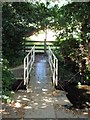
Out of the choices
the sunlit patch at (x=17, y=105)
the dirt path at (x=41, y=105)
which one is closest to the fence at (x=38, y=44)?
the dirt path at (x=41, y=105)

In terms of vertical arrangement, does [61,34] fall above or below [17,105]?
above

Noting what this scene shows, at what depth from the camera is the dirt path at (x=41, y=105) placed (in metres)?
6.24

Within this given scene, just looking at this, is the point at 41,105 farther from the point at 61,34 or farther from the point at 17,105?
the point at 61,34

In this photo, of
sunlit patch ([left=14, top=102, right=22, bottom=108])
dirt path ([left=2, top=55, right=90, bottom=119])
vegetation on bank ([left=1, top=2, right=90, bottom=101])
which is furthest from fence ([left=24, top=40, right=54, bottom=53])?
sunlit patch ([left=14, top=102, right=22, bottom=108])

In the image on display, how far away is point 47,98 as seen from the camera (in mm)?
7438

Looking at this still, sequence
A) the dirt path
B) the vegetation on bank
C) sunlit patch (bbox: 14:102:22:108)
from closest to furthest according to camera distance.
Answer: the dirt path → sunlit patch (bbox: 14:102:22:108) → the vegetation on bank

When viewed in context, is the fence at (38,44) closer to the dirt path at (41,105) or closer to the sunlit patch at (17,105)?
the dirt path at (41,105)

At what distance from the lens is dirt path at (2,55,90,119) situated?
20.5 feet

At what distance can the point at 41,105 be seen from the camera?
6.88m

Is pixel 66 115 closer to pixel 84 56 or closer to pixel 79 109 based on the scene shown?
pixel 79 109

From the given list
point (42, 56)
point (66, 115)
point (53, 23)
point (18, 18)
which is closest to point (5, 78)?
point (66, 115)

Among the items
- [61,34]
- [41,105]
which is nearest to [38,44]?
[61,34]

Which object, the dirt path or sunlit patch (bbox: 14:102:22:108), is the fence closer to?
the dirt path

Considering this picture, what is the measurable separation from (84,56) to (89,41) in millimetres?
556
